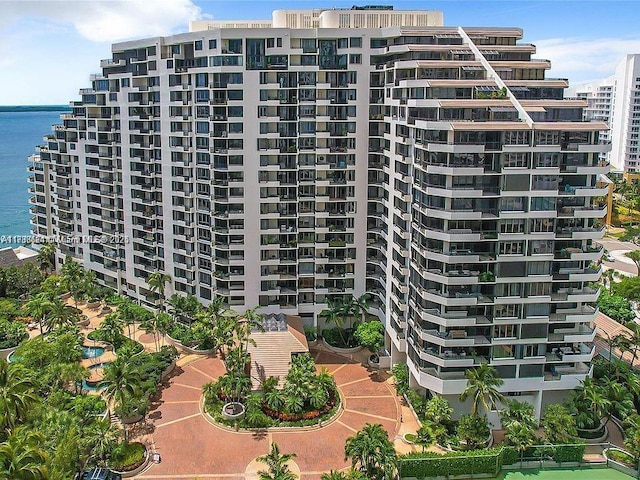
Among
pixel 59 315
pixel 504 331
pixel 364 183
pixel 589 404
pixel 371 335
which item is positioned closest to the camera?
pixel 589 404

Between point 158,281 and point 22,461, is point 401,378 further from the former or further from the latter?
point 22,461

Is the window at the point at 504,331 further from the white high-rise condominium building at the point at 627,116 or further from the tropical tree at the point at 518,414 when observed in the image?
the white high-rise condominium building at the point at 627,116

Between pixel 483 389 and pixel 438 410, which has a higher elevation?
pixel 483 389

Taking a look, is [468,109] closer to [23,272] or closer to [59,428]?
[59,428]

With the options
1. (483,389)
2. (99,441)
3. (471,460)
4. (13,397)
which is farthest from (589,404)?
(13,397)

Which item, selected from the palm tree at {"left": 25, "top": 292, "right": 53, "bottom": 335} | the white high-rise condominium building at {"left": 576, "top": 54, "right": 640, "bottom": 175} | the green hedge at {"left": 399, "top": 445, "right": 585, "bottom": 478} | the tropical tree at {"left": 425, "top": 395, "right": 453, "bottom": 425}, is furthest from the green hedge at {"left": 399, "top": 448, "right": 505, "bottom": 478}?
the white high-rise condominium building at {"left": 576, "top": 54, "right": 640, "bottom": 175}

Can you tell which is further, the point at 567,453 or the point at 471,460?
the point at 567,453

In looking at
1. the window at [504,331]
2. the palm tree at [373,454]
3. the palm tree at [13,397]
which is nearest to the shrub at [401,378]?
the window at [504,331]
